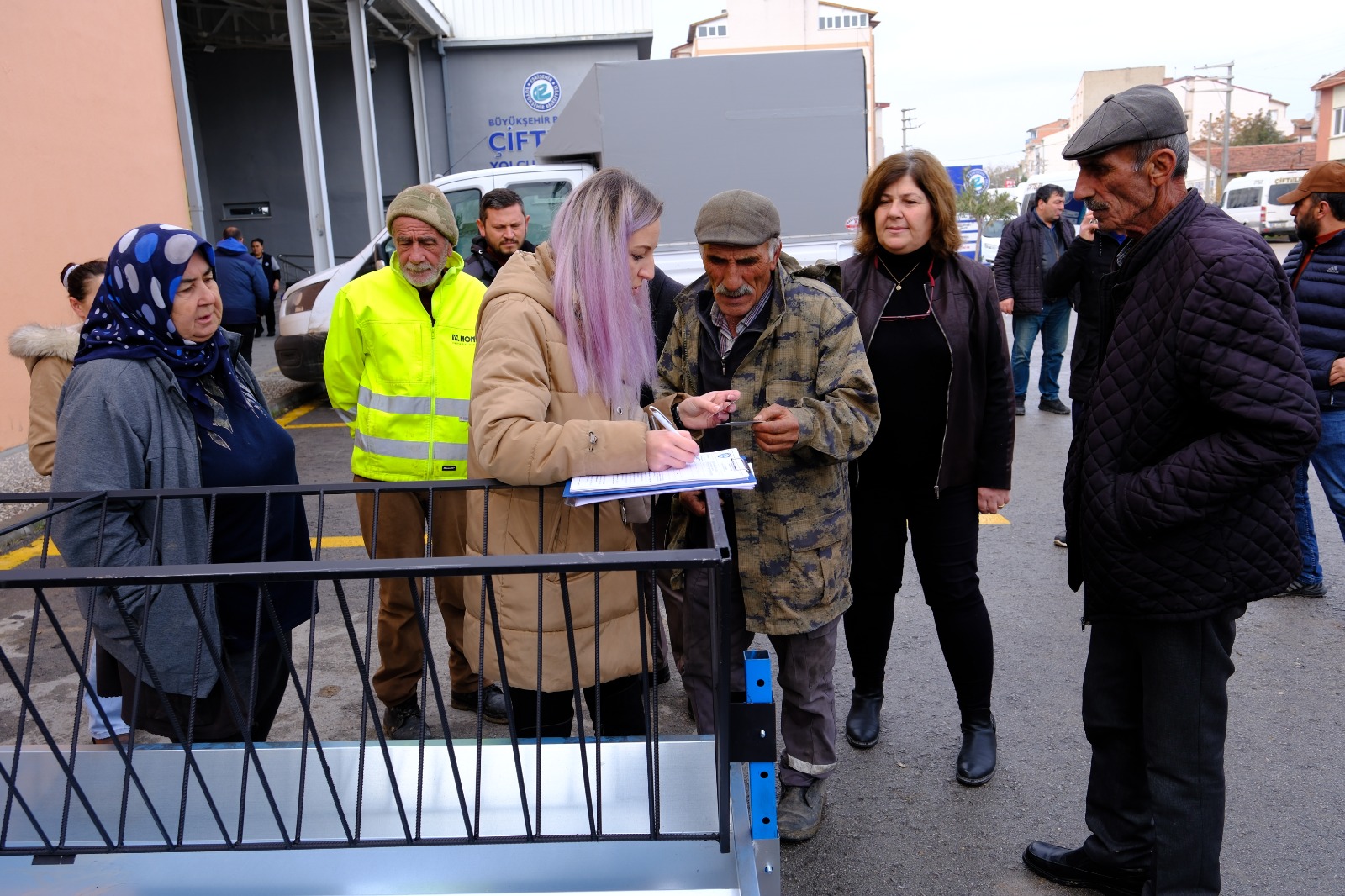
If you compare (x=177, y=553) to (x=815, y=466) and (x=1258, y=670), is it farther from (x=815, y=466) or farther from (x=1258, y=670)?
(x=1258, y=670)

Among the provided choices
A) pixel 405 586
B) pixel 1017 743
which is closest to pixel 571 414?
pixel 405 586

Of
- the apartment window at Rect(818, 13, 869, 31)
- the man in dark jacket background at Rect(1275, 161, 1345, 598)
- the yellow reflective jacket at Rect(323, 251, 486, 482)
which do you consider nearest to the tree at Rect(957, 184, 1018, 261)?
the apartment window at Rect(818, 13, 869, 31)

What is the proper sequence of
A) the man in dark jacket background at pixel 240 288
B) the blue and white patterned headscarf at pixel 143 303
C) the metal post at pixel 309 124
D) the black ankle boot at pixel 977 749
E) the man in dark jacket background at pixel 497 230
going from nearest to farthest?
the blue and white patterned headscarf at pixel 143 303, the black ankle boot at pixel 977 749, the man in dark jacket background at pixel 497 230, the man in dark jacket background at pixel 240 288, the metal post at pixel 309 124

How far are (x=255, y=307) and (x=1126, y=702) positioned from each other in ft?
31.4

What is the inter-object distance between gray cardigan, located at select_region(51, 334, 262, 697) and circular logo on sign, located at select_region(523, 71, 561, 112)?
17189mm

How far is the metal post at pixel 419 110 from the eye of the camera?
18234 mm

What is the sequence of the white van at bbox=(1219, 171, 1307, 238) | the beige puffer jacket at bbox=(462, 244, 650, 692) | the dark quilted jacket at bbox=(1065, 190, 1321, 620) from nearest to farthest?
1. the dark quilted jacket at bbox=(1065, 190, 1321, 620)
2. the beige puffer jacket at bbox=(462, 244, 650, 692)
3. the white van at bbox=(1219, 171, 1307, 238)

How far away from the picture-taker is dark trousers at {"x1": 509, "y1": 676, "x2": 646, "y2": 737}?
2492mm

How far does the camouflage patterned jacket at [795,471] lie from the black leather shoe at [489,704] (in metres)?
1.39

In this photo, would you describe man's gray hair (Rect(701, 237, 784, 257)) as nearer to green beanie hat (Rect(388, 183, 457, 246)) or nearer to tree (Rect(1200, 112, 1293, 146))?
green beanie hat (Rect(388, 183, 457, 246))

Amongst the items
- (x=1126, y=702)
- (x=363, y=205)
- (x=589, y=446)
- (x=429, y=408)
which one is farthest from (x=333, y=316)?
(x=363, y=205)

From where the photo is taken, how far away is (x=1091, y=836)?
263 cm

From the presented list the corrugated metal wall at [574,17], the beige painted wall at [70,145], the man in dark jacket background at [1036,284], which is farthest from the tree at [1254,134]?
the beige painted wall at [70,145]

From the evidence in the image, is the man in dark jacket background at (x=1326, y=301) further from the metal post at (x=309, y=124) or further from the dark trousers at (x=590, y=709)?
the metal post at (x=309, y=124)
